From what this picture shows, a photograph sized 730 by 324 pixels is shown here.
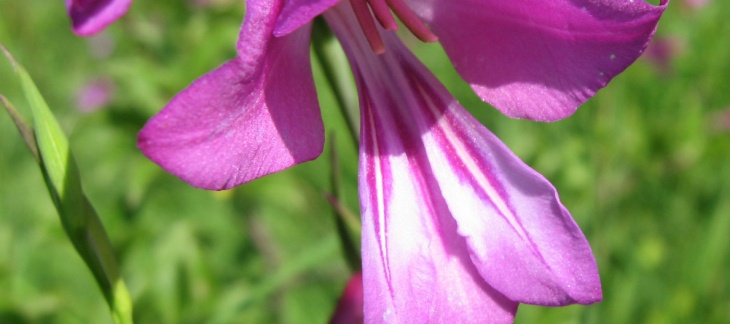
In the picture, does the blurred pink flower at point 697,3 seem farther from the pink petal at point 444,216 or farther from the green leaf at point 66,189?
the green leaf at point 66,189

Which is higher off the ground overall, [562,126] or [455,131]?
[455,131]

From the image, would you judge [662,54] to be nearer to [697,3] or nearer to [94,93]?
[697,3]

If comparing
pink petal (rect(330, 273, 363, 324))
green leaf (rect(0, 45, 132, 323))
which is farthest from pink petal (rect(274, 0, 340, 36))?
pink petal (rect(330, 273, 363, 324))

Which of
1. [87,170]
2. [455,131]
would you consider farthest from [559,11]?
[87,170]

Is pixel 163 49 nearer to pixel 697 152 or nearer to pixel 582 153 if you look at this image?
pixel 582 153

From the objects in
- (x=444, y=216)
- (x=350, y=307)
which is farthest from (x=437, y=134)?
(x=350, y=307)

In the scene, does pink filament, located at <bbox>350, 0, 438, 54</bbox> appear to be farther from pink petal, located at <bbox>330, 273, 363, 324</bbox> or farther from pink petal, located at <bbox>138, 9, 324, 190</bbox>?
pink petal, located at <bbox>330, 273, 363, 324</bbox>

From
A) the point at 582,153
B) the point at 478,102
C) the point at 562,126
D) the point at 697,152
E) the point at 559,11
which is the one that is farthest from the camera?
the point at 478,102
